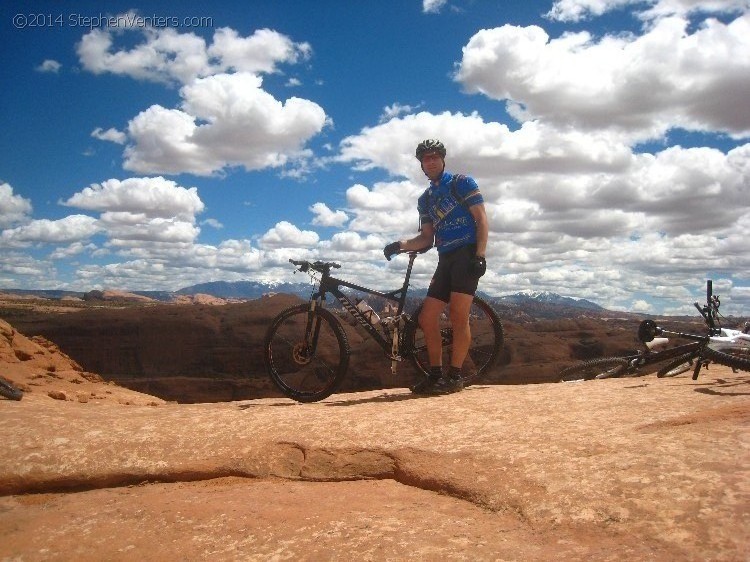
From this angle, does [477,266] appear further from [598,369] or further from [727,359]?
[598,369]

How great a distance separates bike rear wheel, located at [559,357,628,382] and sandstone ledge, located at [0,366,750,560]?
2359mm

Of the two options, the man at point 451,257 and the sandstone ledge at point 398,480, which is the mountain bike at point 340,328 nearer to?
the man at point 451,257

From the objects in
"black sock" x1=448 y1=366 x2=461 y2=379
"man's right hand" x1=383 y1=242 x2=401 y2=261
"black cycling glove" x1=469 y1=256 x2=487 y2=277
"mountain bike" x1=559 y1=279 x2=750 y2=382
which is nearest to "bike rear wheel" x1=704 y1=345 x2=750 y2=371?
"mountain bike" x1=559 y1=279 x2=750 y2=382

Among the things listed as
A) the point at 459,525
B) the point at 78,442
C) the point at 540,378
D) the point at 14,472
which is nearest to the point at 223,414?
the point at 78,442

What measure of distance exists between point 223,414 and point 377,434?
1.68m

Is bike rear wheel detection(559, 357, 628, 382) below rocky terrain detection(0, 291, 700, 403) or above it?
above

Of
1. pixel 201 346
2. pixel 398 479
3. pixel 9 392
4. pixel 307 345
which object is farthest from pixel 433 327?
pixel 201 346

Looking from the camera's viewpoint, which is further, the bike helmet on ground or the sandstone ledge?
the bike helmet on ground

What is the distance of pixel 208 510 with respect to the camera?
3.30m

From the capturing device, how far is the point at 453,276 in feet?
19.3

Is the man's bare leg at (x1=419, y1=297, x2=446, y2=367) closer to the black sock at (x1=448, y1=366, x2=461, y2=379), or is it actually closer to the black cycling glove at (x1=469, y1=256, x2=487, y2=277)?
the black sock at (x1=448, y1=366, x2=461, y2=379)

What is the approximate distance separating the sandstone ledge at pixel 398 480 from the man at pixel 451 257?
858 mm

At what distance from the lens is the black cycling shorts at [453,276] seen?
19.1ft

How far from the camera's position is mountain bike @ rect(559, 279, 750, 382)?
5.25 meters
